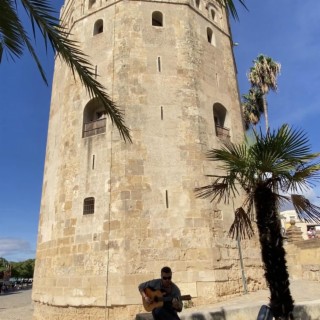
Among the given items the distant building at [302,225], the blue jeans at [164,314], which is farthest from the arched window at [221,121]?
the blue jeans at [164,314]

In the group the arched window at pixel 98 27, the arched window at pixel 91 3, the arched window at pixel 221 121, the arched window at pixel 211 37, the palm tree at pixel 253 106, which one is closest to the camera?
the arched window at pixel 221 121

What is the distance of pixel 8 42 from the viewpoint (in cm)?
518

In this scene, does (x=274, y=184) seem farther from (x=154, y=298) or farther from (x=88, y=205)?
(x=88, y=205)

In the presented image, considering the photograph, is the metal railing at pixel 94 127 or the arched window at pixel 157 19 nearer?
the metal railing at pixel 94 127

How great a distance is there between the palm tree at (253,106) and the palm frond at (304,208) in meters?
20.8

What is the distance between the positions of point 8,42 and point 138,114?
765 centimetres

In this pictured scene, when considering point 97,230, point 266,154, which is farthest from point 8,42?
point 97,230

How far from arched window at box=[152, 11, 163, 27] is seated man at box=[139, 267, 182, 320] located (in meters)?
12.9

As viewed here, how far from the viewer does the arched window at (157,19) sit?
14973mm

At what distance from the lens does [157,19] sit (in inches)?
613

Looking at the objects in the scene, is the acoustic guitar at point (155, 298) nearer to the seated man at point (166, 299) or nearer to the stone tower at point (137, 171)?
the seated man at point (166, 299)

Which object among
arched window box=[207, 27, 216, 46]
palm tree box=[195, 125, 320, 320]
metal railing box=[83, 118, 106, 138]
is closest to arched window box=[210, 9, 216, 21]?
arched window box=[207, 27, 216, 46]

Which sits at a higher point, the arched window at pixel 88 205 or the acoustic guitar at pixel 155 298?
the arched window at pixel 88 205

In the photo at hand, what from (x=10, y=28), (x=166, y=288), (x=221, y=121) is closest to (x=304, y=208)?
(x=166, y=288)
